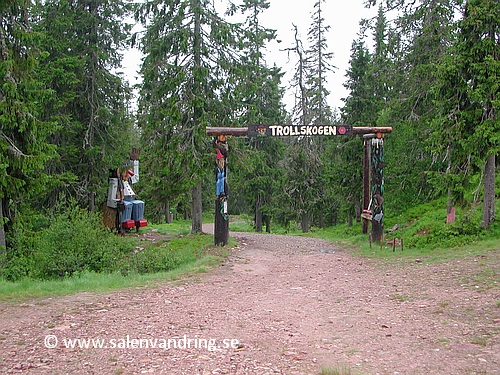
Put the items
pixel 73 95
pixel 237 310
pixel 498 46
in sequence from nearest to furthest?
1. pixel 237 310
2. pixel 498 46
3. pixel 73 95

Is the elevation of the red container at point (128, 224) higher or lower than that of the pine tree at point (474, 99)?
lower

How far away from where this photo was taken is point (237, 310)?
7406 mm

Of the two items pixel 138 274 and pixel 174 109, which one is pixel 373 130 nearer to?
pixel 174 109

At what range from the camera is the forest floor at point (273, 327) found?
4.91 m

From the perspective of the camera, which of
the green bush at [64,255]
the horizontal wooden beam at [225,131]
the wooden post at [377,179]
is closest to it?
the green bush at [64,255]

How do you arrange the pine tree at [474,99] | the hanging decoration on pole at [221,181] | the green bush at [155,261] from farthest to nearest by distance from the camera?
1. the hanging decoration on pole at [221,181]
2. the pine tree at [474,99]
3. the green bush at [155,261]

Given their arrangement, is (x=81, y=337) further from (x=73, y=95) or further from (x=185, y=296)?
(x=73, y=95)

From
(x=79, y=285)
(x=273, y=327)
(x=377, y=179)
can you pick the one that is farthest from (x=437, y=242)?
(x=79, y=285)

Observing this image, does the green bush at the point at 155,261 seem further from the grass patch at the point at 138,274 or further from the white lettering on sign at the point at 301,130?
the white lettering on sign at the point at 301,130

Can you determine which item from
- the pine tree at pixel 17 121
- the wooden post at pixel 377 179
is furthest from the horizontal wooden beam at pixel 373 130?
the pine tree at pixel 17 121

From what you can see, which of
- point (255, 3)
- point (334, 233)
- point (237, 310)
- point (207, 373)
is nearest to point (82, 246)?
point (237, 310)

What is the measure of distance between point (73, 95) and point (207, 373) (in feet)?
52.2

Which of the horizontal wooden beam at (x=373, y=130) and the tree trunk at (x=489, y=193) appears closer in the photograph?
the tree trunk at (x=489, y=193)

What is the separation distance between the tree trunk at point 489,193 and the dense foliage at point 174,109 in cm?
4
